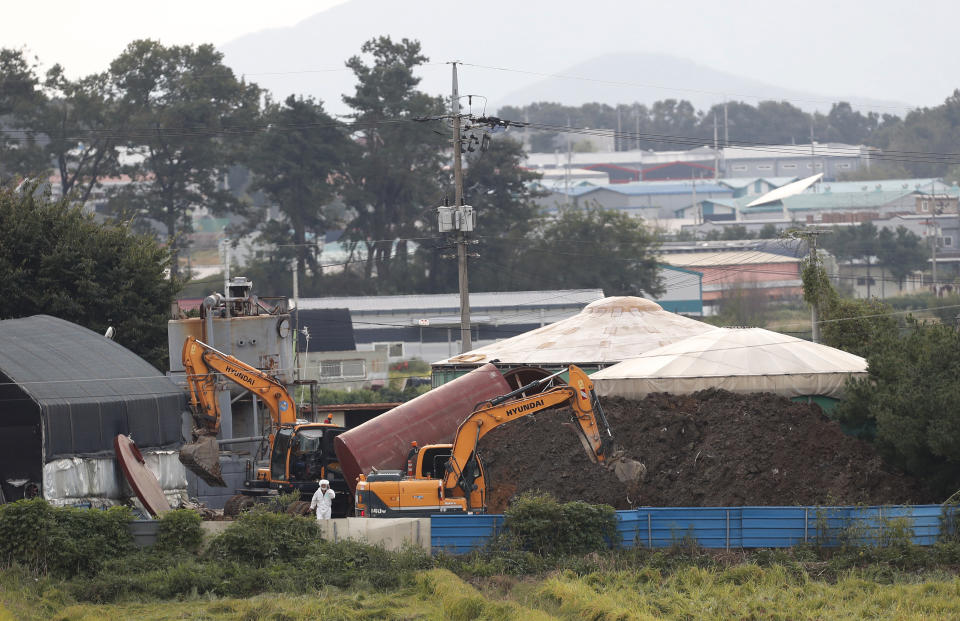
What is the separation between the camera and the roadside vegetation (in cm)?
1947

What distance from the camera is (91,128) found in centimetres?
10056

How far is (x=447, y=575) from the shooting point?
70.2 ft

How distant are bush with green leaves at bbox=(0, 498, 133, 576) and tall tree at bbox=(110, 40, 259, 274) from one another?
7903 centimetres

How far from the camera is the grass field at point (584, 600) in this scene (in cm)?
1903

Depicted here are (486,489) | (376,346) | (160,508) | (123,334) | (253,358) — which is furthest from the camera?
(376,346)

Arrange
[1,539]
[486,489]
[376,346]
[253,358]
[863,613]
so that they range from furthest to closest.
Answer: [376,346], [253,358], [486,489], [1,539], [863,613]

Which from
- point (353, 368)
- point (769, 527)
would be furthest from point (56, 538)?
point (353, 368)

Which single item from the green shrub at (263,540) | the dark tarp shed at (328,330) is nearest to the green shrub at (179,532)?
the green shrub at (263,540)

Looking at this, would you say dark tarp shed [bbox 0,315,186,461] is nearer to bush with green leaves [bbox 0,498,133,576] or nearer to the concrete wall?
bush with green leaves [bbox 0,498,133,576]

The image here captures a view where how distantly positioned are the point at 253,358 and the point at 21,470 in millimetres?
14177

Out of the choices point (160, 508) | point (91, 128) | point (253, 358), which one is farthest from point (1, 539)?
point (91, 128)

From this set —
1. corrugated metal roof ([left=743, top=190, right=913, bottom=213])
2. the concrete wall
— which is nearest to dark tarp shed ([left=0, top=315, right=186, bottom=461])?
the concrete wall

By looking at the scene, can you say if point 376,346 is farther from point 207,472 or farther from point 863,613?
point 863,613

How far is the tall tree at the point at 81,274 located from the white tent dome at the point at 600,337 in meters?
10.6
